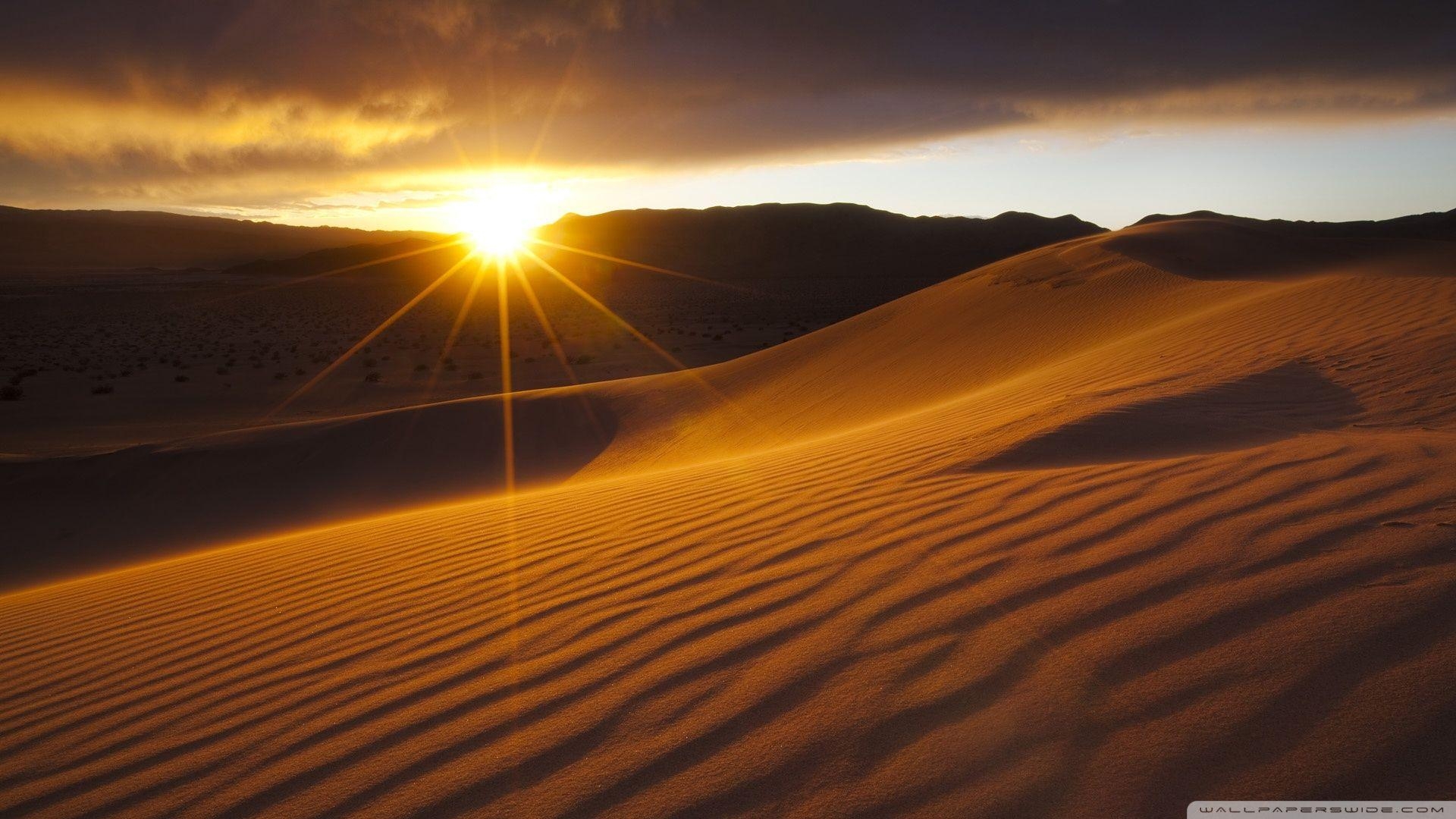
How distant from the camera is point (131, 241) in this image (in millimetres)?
143125

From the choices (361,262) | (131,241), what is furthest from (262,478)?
(131,241)

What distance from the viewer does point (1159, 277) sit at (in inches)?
533

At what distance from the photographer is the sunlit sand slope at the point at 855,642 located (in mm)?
2086

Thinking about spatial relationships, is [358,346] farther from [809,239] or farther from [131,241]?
[131,241]

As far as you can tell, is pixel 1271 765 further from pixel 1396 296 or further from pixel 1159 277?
pixel 1159 277

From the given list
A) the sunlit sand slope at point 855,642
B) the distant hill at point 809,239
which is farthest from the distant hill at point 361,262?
the sunlit sand slope at point 855,642

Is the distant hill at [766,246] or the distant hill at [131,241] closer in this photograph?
the distant hill at [766,246]

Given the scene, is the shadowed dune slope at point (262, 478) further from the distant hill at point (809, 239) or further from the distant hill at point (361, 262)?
the distant hill at point (809, 239)

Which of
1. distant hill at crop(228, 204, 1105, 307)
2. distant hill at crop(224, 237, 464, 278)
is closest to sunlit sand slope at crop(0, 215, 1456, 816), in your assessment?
distant hill at crop(228, 204, 1105, 307)

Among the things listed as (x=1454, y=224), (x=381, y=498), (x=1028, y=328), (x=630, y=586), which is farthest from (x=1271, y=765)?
(x=1454, y=224)

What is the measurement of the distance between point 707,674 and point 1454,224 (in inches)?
2372

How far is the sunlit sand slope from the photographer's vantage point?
2.09 meters

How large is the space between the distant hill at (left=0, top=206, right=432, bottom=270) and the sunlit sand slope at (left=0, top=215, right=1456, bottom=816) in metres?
114

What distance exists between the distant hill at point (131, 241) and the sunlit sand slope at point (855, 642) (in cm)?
11369
